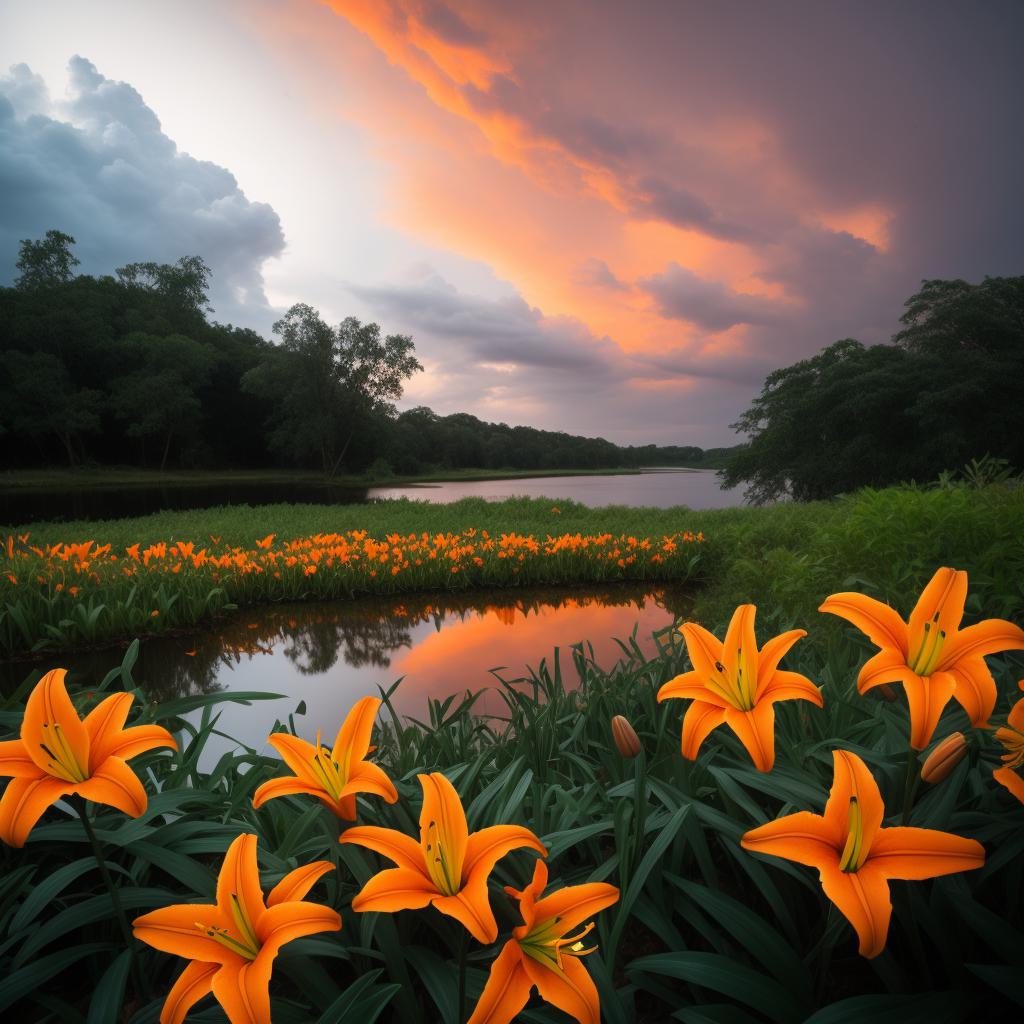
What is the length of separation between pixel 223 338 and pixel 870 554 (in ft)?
150

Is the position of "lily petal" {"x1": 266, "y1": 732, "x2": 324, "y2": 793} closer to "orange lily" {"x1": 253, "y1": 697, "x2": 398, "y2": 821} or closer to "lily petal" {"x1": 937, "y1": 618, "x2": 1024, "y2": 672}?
"orange lily" {"x1": 253, "y1": 697, "x2": 398, "y2": 821}

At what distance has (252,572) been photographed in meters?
6.01

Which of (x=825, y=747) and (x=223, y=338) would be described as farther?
(x=223, y=338)

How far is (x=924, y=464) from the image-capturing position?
664 inches

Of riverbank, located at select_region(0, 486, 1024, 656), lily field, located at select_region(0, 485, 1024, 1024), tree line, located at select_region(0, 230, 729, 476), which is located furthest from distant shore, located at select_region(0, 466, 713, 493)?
lily field, located at select_region(0, 485, 1024, 1024)

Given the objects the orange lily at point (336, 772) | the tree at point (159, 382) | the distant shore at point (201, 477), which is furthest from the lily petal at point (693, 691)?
the tree at point (159, 382)

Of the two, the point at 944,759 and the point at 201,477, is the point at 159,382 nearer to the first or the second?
the point at 201,477

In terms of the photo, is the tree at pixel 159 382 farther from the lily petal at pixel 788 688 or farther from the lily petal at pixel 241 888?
the lily petal at pixel 788 688

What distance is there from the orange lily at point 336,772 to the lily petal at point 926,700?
23.6 inches

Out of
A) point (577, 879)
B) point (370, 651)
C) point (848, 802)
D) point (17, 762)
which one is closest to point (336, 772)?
point (17, 762)

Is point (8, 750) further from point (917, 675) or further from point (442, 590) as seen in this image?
point (442, 590)

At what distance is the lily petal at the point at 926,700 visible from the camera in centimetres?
64

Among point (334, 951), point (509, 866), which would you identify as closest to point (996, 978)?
point (509, 866)

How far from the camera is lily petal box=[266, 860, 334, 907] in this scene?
1.94ft
